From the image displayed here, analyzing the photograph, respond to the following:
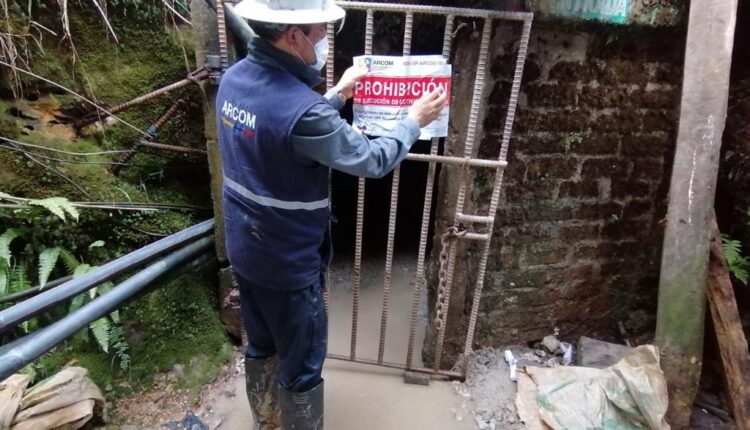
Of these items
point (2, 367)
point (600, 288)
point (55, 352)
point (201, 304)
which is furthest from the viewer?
point (600, 288)

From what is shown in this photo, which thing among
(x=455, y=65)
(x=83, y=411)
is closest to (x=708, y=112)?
(x=455, y=65)

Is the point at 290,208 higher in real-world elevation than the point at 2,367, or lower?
higher

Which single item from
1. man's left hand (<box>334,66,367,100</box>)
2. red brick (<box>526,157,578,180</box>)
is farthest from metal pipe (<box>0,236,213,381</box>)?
red brick (<box>526,157,578,180</box>)

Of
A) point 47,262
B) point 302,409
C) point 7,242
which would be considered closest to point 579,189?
point 302,409

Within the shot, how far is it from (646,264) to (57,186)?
3393 mm

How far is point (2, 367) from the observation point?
1.27 m

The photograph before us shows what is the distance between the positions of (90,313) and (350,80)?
4.36 ft

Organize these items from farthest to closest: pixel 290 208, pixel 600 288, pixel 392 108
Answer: pixel 600 288, pixel 392 108, pixel 290 208

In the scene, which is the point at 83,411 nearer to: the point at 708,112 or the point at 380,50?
the point at 380,50

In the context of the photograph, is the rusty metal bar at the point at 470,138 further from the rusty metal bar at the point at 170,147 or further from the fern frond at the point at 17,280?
the fern frond at the point at 17,280

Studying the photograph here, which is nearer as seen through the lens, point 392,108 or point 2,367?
point 2,367

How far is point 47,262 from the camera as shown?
193 centimetres

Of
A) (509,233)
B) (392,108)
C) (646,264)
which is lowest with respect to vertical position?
(646,264)

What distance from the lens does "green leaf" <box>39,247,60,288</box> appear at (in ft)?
6.17
